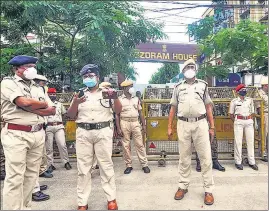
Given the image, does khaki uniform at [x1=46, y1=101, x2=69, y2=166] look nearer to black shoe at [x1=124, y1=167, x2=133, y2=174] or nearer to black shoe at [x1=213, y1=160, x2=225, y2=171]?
black shoe at [x1=124, y1=167, x2=133, y2=174]

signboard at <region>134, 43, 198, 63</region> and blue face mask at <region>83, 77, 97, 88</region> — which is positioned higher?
signboard at <region>134, 43, 198, 63</region>

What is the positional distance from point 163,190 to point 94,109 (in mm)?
1643

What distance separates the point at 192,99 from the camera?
391 cm

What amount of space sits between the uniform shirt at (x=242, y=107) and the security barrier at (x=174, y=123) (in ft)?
1.18

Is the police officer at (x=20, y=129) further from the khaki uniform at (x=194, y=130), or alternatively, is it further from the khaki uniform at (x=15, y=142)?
the khaki uniform at (x=194, y=130)

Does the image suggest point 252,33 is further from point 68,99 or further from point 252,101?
point 68,99

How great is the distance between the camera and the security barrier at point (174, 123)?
233 inches

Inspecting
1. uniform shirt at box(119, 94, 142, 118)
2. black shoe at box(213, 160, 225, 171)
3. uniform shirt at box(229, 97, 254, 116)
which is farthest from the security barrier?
black shoe at box(213, 160, 225, 171)

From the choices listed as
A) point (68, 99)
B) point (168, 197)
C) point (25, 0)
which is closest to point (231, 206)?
point (168, 197)

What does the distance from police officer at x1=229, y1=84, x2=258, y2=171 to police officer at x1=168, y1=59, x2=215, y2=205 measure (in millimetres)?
1603

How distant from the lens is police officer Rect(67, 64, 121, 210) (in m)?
3.60

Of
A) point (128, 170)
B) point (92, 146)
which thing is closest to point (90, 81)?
point (92, 146)

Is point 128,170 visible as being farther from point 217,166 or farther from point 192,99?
point 192,99

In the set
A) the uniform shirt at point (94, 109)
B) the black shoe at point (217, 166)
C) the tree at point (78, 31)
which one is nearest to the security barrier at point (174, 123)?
the black shoe at point (217, 166)
